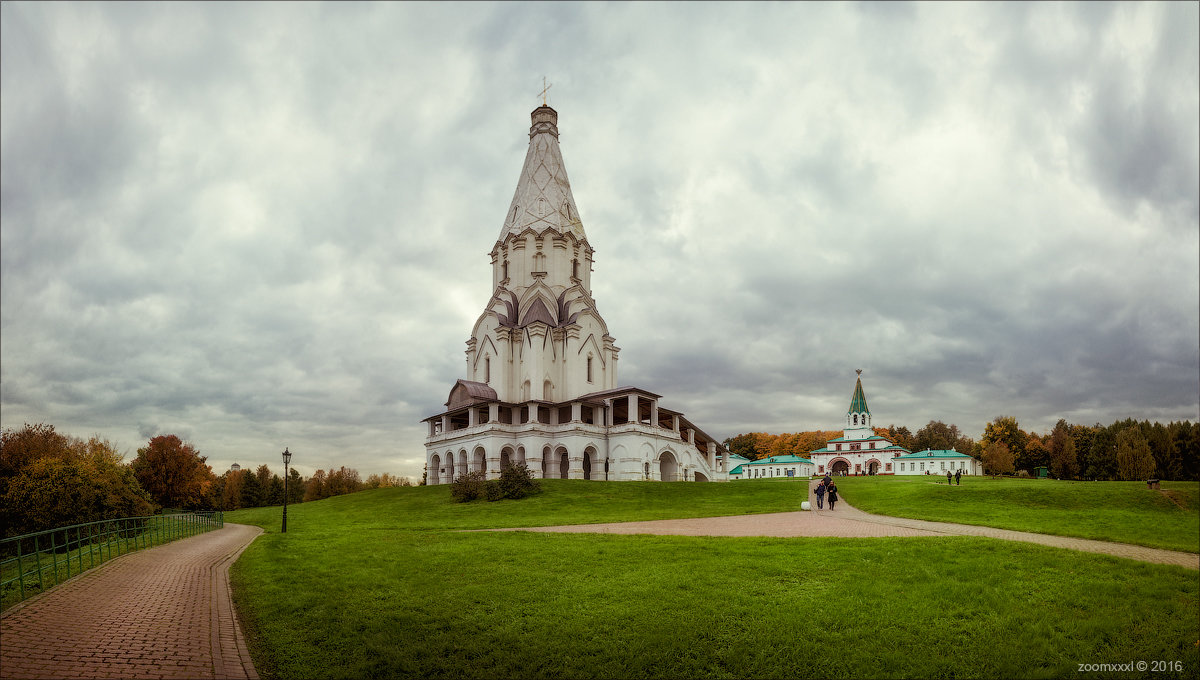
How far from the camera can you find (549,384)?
55.1 metres

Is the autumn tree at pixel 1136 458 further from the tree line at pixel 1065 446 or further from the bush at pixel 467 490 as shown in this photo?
the bush at pixel 467 490

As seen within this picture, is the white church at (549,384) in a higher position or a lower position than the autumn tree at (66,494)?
higher

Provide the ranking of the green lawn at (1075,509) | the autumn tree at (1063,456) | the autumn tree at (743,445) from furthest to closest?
the autumn tree at (743,445), the autumn tree at (1063,456), the green lawn at (1075,509)

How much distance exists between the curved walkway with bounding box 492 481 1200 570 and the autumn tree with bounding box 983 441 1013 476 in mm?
52454

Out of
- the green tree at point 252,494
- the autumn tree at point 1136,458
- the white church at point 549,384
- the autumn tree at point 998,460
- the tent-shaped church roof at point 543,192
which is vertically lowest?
the green tree at point 252,494

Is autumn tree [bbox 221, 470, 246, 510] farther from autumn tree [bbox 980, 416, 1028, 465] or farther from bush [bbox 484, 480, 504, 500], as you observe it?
autumn tree [bbox 980, 416, 1028, 465]

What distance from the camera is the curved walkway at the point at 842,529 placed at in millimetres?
15008

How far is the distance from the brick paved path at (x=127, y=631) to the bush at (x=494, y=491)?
2270cm

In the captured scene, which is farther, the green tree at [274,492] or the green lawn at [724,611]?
the green tree at [274,492]

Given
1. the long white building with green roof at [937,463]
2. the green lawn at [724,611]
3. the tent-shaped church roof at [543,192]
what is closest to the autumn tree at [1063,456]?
the long white building with green roof at [937,463]

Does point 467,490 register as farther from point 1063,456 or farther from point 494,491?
point 1063,456

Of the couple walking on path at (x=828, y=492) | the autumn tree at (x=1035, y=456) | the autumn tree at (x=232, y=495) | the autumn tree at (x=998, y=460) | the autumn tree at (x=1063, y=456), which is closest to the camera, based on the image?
the couple walking on path at (x=828, y=492)

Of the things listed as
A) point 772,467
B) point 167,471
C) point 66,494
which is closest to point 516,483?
point 66,494

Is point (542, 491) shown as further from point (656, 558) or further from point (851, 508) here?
point (656, 558)
